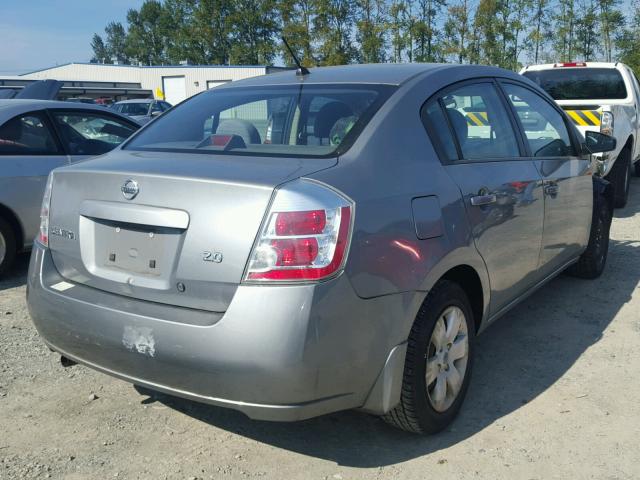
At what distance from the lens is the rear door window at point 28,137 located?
538cm

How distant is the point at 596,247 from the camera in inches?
202

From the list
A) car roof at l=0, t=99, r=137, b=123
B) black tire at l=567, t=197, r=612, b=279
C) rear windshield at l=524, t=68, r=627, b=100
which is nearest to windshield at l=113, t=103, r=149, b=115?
rear windshield at l=524, t=68, r=627, b=100

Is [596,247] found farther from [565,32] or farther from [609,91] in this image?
[565,32]

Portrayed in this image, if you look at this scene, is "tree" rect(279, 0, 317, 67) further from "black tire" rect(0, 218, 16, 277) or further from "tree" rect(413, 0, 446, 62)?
"black tire" rect(0, 218, 16, 277)

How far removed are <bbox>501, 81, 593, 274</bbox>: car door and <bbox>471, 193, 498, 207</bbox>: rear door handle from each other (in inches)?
29.3

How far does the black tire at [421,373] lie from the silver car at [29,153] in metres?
3.90

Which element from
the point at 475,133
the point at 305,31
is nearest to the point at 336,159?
the point at 475,133

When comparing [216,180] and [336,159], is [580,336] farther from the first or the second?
[216,180]

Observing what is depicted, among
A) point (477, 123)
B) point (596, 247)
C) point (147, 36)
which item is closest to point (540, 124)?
point (477, 123)

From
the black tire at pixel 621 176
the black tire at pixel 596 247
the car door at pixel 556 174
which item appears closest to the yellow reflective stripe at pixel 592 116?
the black tire at pixel 621 176

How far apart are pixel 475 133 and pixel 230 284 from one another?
1.70m

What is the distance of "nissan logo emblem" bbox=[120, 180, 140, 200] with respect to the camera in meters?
2.53

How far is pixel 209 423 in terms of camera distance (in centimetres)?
312

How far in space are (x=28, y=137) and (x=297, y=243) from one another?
4.17 m
